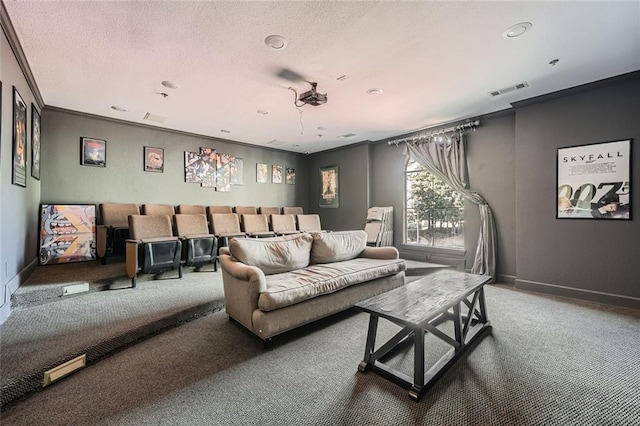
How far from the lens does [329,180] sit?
7348 millimetres

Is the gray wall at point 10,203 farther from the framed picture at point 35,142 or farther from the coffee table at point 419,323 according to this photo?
the coffee table at point 419,323

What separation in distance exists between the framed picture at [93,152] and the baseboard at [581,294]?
7268 mm

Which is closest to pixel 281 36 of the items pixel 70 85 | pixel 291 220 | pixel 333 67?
pixel 333 67

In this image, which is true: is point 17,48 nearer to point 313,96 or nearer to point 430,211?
A: point 313,96

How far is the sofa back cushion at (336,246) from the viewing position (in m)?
3.45

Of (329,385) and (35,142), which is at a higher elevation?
(35,142)

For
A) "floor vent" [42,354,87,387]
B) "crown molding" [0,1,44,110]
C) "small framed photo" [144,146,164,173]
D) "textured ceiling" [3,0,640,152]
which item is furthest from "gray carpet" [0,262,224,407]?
"textured ceiling" [3,0,640,152]

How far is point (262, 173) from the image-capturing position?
7168 mm

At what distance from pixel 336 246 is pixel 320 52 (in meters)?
2.25

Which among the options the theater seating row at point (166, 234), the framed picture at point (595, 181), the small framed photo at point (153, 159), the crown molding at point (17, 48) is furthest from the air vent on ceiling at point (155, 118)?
the framed picture at point (595, 181)

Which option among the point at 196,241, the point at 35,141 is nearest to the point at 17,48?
the point at 35,141

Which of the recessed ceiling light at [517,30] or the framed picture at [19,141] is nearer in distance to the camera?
the recessed ceiling light at [517,30]

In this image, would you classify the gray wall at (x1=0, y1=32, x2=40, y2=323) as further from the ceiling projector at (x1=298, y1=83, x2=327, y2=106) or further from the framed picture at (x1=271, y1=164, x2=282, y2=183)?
the framed picture at (x1=271, y1=164, x2=282, y2=183)

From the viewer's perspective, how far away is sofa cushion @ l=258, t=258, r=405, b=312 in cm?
229
